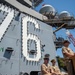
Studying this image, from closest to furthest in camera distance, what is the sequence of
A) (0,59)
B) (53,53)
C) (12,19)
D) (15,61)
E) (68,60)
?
(68,60) → (0,59) → (15,61) → (12,19) → (53,53)

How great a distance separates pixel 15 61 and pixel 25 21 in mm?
3826

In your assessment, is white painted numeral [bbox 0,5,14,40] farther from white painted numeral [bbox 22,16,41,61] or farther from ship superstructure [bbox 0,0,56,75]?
white painted numeral [bbox 22,16,41,61]

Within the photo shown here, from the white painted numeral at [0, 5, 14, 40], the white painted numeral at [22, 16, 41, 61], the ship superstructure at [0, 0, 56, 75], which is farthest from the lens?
the white painted numeral at [22, 16, 41, 61]

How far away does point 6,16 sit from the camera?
12055 mm

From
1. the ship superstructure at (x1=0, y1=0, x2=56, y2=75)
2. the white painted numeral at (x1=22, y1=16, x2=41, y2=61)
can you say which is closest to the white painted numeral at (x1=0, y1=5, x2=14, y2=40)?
the ship superstructure at (x1=0, y1=0, x2=56, y2=75)

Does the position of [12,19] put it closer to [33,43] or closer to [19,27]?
[19,27]

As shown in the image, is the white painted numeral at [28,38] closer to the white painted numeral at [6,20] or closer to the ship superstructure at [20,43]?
the ship superstructure at [20,43]

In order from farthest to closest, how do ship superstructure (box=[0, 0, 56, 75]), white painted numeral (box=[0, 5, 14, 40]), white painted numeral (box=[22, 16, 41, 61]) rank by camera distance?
white painted numeral (box=[22, 16, 41, 61]) → white painted numeral (box=[0, 5, 14, 40]) → ship superstructure (box=[0, 0, 56, 75])

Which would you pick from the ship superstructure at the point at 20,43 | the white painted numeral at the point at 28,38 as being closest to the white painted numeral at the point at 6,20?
the ship superstructure at the point at 20,43

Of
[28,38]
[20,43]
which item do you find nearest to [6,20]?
[20,43]

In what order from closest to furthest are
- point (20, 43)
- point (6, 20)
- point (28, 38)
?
point (6, 20), point (20, 43), point (28, 38)

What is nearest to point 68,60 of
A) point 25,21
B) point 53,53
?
point 25,21

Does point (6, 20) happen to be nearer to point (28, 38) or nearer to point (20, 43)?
point (20, 43)

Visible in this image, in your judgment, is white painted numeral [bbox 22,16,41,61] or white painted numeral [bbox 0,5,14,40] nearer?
white painted numeral [bbox 0,5,14,40]
